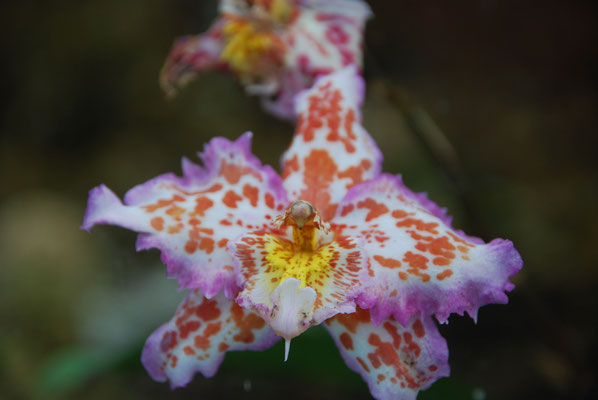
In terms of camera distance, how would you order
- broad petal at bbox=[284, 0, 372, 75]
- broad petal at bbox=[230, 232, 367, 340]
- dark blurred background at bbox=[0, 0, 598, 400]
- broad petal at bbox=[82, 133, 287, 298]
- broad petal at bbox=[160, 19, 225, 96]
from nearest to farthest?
broad petal at bbox=[230, 232, 367, 340] < broad petal at bbox=[82, 133, 287, 298] < broad petal at bbox=[284, 0, 372, 75] < broad petal at bbox=[160, 19, 225, 96] < dark blurred background at bbox=[0, 0, 598, 400]

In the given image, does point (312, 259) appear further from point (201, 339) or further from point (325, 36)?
point (325, 36)

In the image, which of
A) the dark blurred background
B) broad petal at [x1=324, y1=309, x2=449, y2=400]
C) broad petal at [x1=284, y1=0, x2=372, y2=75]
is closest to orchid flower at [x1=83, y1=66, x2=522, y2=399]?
broad petal at [x1=324, y1=309, x2=449, y2=400]

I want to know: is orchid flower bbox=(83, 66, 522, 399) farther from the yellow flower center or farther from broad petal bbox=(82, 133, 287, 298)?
the yellow flower center

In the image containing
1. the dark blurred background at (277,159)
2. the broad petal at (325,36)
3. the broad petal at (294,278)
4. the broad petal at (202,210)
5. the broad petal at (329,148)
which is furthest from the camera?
the dark blurred background at (277,159)

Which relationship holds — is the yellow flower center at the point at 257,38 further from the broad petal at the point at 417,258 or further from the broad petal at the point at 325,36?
the broad petal at the point at 417,258

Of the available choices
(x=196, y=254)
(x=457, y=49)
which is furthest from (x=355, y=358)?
(x=457, y=49)

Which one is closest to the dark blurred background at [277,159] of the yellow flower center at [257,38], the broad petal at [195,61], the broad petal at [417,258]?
the yellow flower center at [257,38]

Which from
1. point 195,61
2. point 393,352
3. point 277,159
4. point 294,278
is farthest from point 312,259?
point 277,159
